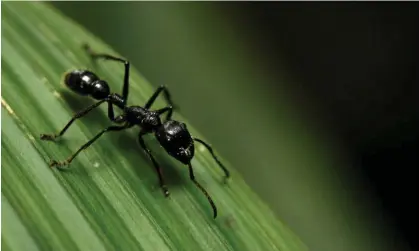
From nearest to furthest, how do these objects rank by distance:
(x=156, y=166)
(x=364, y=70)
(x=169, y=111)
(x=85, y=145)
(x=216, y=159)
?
1. (x=85, y=145)
2. (x=156, y=166)
3. (x=216, y=159)
4. (x=169, y=111)
5. (x=364, y=70)

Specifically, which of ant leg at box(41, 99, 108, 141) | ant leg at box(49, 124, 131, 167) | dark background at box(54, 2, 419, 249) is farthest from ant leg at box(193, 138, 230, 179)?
dark background at box(54, 2, 419, 249)

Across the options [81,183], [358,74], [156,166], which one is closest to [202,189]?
[156,166]

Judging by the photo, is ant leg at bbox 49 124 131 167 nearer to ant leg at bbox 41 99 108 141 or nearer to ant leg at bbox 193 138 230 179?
ant leg at bbox 41 99 108 141

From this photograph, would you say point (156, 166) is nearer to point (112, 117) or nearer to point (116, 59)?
point (112, 117)

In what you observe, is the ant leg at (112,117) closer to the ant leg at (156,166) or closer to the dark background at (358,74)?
the ant leg at (156,166)

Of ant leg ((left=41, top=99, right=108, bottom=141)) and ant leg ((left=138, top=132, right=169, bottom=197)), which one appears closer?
ant leg ((left=41, top=99, right=108, bottom=141))

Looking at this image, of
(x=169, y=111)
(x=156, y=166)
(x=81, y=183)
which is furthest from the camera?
(x=169, y=111)

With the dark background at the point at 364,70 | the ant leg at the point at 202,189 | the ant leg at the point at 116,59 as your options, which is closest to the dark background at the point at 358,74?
the dark background at the point at 364,70

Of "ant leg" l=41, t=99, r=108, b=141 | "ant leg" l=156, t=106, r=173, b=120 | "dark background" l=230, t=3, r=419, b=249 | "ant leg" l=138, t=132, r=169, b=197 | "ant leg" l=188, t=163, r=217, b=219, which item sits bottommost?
"dark background" l=230, t=3, r=419, b=249
